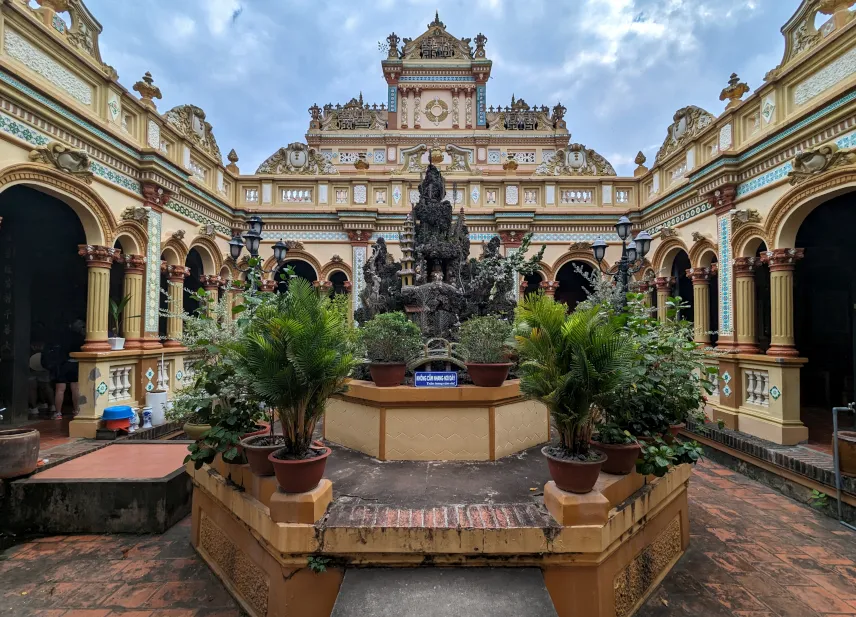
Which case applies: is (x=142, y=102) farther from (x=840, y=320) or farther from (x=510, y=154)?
(x=840, y=320)

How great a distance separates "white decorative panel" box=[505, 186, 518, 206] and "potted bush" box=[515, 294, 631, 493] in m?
11.3

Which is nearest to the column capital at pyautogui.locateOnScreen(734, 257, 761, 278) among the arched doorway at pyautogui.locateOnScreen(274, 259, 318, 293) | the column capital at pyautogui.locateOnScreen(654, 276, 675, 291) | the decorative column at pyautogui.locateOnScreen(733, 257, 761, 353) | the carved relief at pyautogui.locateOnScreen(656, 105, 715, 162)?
the decorative column at pyautogui.locateOnScreen(733, 257, 761, 353)

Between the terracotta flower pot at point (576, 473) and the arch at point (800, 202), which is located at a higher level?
the arch at point (800, 202)

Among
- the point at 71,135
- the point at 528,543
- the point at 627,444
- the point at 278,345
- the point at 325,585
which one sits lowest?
the point at 325,585

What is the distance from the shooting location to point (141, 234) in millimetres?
9078

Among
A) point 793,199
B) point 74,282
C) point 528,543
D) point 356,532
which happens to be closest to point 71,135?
point 74,282

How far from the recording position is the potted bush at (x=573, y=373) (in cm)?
299

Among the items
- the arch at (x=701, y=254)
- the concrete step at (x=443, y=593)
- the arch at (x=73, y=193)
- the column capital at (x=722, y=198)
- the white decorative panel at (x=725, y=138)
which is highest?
the white decorative panel at (x=725, y=138)

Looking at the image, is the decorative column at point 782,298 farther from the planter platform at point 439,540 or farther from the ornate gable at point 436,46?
the ornate gable at point 436,46

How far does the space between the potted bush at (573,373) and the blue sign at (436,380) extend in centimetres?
187

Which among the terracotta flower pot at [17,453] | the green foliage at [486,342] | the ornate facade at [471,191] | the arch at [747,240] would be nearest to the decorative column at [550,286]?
the ornate facade at [471,191]

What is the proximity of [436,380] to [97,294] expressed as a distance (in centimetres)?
738

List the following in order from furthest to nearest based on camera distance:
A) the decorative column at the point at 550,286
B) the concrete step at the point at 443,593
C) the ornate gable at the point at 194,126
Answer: the decorative column at the point at 550,286
the ornate gable at the point at 194,126
the concrete step at the point at 443,593

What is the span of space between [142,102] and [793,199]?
44.2 ft
